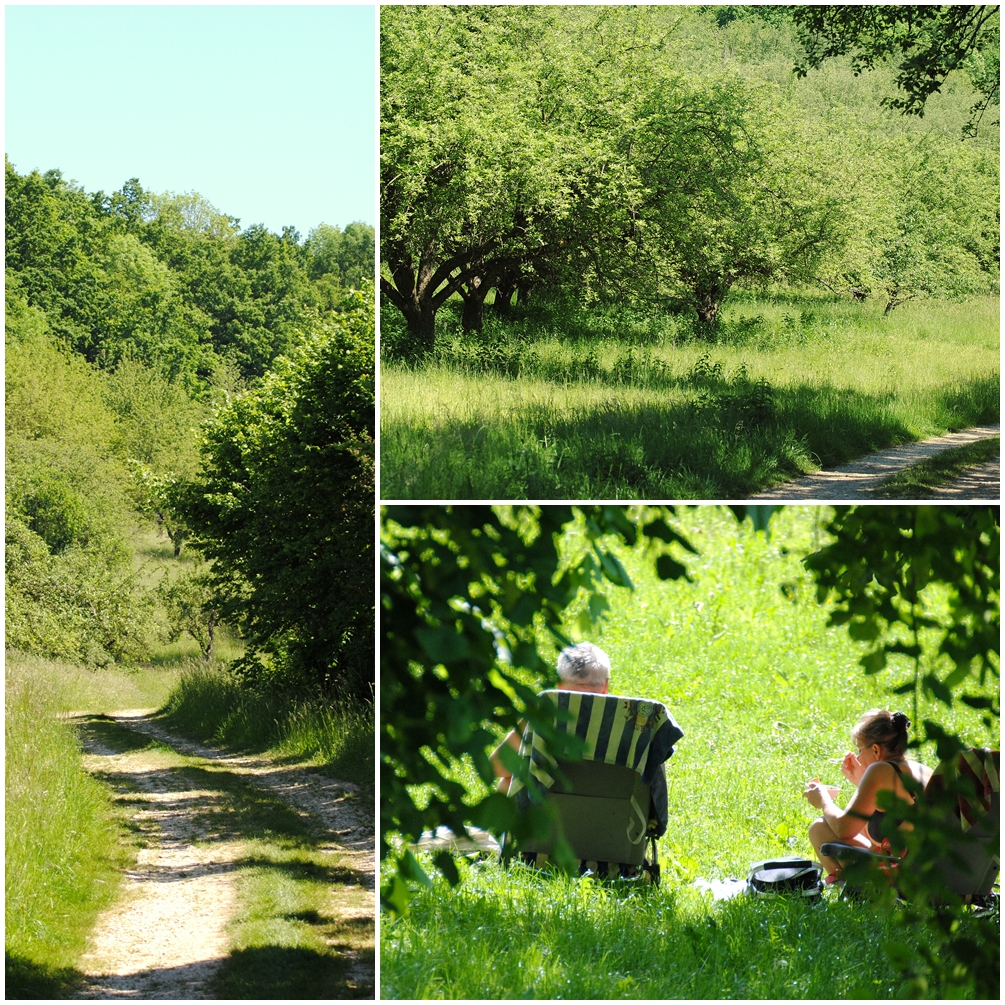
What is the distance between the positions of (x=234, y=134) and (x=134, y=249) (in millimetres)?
999

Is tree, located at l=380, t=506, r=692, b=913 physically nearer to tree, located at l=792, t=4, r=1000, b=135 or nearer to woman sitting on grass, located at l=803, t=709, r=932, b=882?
woman sitting on grass, located at l=803, t=709, r=932, b=882

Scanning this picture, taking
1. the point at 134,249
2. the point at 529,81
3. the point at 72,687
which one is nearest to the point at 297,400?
the point at 134,249

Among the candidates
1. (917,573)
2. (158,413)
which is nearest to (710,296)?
(917,573)

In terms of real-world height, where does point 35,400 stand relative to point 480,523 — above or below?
above

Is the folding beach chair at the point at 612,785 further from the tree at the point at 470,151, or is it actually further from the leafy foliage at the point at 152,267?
the leafy foliage at the point at 152,267

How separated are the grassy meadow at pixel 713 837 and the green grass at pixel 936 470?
55cm

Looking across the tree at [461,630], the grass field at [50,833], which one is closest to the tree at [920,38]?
the tree at [461,630]

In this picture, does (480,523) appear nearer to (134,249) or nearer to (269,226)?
(269,226)

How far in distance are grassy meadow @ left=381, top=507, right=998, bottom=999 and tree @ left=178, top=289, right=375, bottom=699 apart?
1873mm

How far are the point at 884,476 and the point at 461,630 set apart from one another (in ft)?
7.99

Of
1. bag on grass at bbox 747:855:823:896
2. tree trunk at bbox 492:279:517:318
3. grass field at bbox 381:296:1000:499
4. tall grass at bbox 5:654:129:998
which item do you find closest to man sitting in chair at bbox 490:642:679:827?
bag on grass at bbox 747:855:823:896

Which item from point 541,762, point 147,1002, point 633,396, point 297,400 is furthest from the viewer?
point 297,400

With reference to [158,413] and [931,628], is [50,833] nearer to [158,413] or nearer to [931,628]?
[158,413]

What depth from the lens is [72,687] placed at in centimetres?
547
